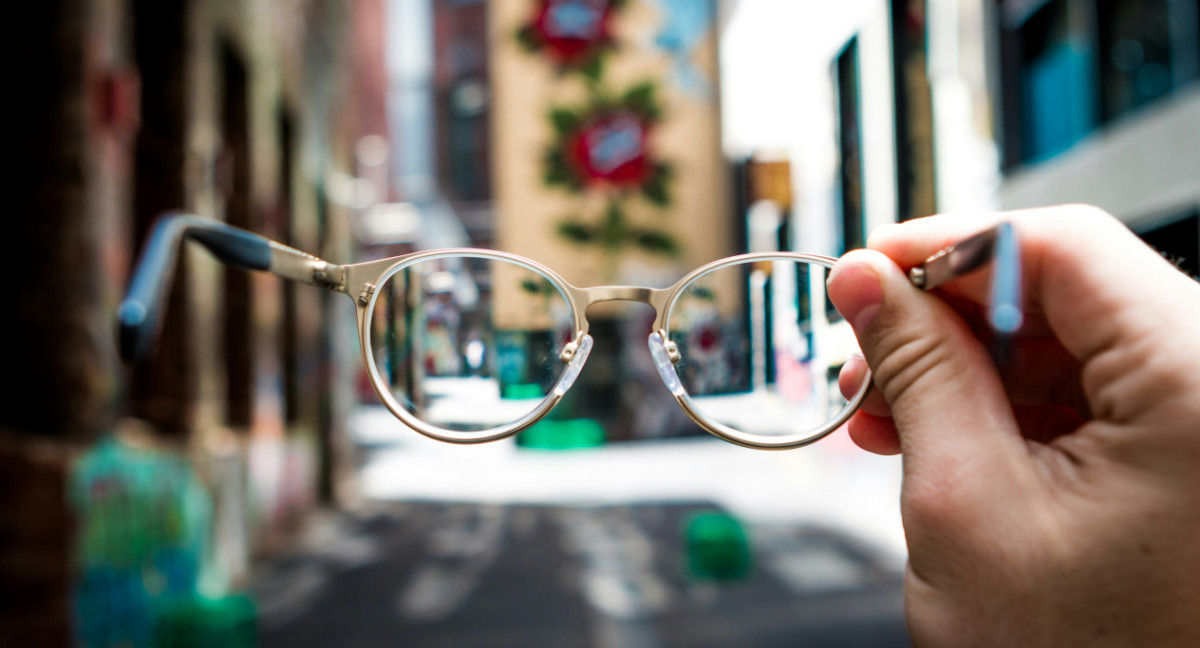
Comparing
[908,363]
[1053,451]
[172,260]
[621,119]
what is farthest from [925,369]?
[621,119]

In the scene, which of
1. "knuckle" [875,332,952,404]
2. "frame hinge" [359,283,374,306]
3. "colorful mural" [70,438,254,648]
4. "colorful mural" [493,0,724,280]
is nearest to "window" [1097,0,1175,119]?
"knuckle" [875,332,952,404]

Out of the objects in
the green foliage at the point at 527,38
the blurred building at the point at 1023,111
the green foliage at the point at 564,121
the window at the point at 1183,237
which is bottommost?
the window at the point at 1183,237

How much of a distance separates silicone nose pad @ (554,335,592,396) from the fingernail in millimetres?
415

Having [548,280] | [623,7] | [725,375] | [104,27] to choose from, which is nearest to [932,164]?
[725,375]

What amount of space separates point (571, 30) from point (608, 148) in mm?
1350

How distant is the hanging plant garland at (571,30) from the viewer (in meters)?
7.27

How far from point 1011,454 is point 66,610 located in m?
3.53

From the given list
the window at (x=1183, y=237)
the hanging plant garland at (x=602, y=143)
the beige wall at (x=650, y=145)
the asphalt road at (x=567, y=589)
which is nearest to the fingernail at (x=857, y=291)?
the window at (x=1183, y=237)

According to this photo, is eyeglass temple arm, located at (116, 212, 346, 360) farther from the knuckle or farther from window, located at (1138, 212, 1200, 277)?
window, located at (1138, 212, 1200, 277)

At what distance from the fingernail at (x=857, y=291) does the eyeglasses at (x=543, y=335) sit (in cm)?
14

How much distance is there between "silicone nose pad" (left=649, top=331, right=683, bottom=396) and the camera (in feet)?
3.60

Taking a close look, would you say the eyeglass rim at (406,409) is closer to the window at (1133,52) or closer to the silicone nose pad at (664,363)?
the silicone nose pad at (664,363)

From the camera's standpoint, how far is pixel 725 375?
3.94 feet

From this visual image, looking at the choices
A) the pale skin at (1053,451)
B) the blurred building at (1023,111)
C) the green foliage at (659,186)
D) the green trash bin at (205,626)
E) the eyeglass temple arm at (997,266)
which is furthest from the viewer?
the green foliage at (659,186)
